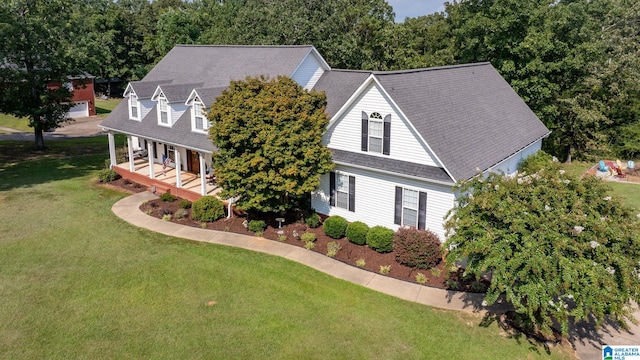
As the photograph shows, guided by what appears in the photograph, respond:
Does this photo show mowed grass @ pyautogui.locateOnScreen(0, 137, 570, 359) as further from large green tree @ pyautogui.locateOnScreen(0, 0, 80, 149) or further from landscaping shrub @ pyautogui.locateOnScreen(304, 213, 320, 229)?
large green tree @ pyautogui.locateOnScreen(0, 0, 80, 149)

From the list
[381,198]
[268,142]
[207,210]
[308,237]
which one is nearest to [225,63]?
[207,210]

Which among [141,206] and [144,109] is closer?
[141,206]

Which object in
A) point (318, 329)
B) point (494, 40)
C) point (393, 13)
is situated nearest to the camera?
point (318, 329)

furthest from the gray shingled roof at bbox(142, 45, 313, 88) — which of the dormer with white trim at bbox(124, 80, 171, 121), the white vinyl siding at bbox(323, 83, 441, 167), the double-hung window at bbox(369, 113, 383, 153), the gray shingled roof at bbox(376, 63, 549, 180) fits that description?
the gray shingled roof at bbox(376, 63, 549, 180)

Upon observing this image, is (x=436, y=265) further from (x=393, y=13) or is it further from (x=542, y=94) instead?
(x=393, y=13)

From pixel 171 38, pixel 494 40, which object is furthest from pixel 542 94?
pixel 171 38

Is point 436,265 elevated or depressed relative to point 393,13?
depressed

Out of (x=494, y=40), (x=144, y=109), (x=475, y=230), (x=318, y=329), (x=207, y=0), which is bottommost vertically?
(x=318, y=329)
